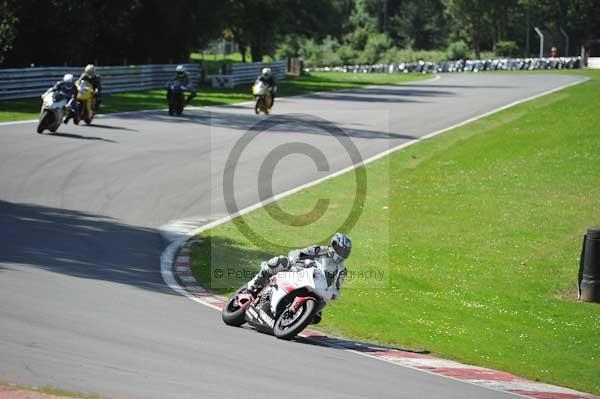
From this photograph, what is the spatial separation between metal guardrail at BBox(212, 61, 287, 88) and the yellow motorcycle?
2149 cm

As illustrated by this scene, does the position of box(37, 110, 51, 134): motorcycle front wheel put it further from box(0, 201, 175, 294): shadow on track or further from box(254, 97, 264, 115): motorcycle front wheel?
box(254, 97, 264, 115): motorcycle front wheel

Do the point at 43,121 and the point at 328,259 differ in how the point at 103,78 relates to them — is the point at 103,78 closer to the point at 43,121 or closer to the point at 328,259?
the point at 43,121

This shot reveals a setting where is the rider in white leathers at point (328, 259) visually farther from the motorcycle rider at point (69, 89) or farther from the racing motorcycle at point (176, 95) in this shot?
the racing motorcycle at point (176, 95)

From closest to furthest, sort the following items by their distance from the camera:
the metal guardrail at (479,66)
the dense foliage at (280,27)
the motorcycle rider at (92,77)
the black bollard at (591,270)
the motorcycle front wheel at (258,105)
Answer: the black bollard at (591,270) < the motorcycle rider at (92,77) < the motorcycle front wheel at (258,105) < the dense foliage at (280,27) < the metal guardrail at (479,66)

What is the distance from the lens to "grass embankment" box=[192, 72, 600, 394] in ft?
41.6

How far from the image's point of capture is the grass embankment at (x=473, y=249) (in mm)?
12680

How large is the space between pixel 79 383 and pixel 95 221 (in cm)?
1021

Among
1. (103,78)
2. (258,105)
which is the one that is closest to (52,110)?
(258,105)

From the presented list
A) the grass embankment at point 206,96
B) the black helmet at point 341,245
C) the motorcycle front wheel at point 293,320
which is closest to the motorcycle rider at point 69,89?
the grass embankment at point 206,96

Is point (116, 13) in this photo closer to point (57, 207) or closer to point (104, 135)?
point (104, 135)

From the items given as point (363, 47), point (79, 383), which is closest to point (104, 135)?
point (79, 383)

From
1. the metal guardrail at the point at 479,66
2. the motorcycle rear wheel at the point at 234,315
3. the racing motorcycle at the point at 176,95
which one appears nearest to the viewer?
the motorcycle rear wheel at the point at 234,315

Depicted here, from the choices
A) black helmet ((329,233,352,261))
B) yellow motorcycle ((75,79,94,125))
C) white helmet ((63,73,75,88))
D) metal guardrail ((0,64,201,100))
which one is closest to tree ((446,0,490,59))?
metal guardrail ((0,64,201,100))

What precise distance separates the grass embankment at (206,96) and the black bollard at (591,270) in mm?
18912
